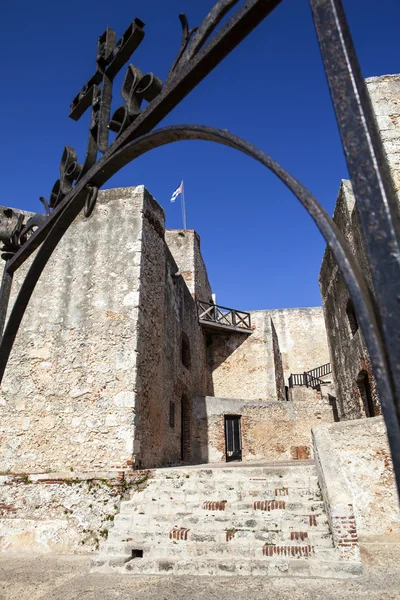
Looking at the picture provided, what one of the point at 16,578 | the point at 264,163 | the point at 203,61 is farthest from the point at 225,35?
the point at 16,578

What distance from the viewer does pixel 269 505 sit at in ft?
19.2

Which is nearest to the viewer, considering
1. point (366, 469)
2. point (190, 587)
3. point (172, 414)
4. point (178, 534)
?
point (190, 587)

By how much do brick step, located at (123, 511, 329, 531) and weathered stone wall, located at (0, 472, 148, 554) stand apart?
55cm

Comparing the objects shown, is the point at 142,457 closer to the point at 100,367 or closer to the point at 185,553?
the point at 100,367

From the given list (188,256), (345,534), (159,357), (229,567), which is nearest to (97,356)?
(159,357)

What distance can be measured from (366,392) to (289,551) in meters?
8.09

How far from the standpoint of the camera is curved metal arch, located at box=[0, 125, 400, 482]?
0.99 meters

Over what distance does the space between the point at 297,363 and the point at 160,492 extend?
22351 mm

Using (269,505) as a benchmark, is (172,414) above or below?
above

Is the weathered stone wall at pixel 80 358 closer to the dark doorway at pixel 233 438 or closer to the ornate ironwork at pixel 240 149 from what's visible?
Answer: the ornate ironwork at pixel 240 149

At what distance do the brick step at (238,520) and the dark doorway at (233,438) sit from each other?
27.2 ft

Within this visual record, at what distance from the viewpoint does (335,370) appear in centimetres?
1517

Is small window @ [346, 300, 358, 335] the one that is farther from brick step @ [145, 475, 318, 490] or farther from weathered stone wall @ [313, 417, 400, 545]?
brick step @ [145, 475, 318, 490]

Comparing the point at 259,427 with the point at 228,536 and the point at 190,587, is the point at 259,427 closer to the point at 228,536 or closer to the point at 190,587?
the point at 228,536
